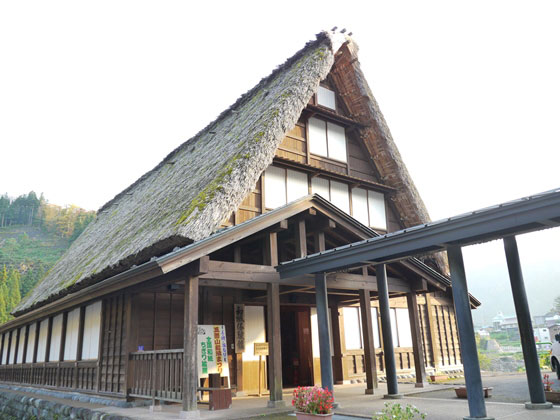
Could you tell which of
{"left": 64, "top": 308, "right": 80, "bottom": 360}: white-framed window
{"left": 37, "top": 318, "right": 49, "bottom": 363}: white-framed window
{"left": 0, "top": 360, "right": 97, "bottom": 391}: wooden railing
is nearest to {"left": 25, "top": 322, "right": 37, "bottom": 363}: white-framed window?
{"left": 0, "top": 360, "right": 97, "bottom": 391}: wooden railing

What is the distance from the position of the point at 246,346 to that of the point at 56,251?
70600 mm

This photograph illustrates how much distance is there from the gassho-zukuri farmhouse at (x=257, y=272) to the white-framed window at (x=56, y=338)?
9 centimetres

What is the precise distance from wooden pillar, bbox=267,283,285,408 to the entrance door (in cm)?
363

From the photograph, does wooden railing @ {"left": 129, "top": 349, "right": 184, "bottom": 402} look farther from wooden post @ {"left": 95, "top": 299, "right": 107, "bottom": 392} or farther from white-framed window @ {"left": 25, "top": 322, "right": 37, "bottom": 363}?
white-framed window @ {"left": 25, "top": 322, "right": 37, "bottom": 363}

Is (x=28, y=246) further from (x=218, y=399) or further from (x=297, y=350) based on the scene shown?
(x=218, y=399)

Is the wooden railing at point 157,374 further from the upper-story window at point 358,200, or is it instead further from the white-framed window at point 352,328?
the white-framed window at point 352,328

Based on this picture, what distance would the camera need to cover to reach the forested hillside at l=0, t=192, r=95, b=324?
6512 cm

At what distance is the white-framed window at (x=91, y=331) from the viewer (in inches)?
424

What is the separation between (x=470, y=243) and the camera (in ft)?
18.7

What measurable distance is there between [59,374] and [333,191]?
30.5 feet

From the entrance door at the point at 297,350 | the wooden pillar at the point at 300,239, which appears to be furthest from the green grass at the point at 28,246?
the wooden pillar at the point at 300,239

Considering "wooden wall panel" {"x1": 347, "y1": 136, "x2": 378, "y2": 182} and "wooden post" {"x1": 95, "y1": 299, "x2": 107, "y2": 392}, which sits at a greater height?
"wooden wall panel" {"x1": 347, "y1": 136, "x2": 378, "y2": 182}

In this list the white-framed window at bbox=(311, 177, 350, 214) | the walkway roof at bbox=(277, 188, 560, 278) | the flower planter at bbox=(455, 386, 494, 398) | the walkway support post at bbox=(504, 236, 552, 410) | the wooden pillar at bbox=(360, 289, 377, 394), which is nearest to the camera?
the walkway roof at bbox=(277, 188, 560, 278)

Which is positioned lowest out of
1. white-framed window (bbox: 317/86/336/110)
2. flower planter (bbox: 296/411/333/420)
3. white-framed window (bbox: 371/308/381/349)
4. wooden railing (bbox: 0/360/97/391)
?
flower planter (bbox: 296/411/333/420)
